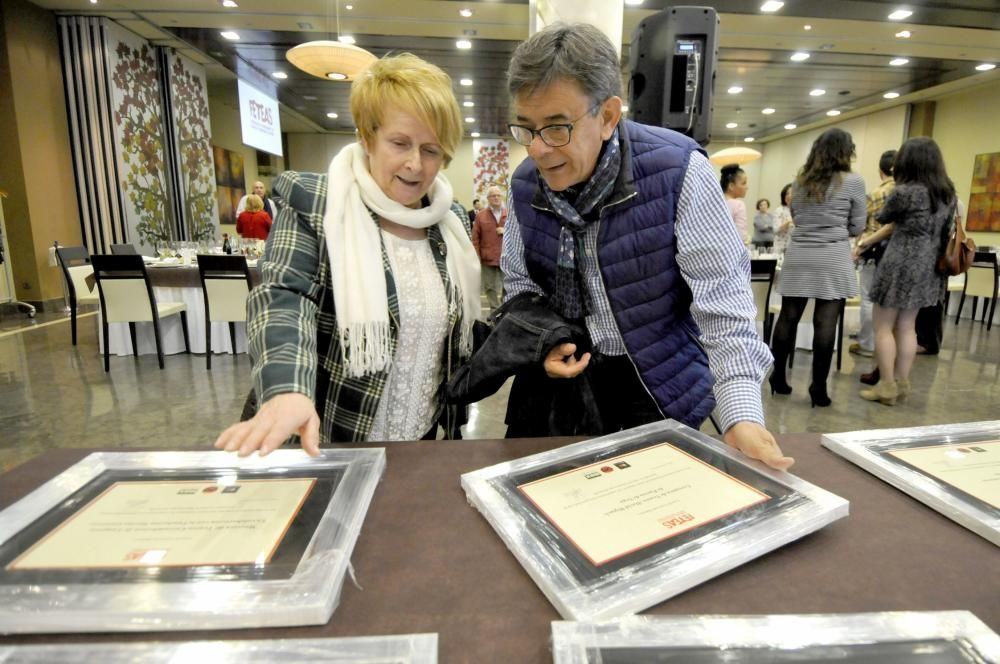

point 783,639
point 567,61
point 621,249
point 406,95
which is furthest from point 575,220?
point 783,639

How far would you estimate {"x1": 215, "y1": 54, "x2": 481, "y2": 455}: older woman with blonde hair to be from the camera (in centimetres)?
102

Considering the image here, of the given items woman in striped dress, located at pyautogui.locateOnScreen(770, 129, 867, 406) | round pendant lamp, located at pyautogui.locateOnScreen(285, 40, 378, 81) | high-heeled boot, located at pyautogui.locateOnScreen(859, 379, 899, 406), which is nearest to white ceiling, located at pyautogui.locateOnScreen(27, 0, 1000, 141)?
round pendant lamp, located at pyautogui.locateOnScreen(285, 40, 378, 81)

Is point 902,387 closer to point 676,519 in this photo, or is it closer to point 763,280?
point 763,280

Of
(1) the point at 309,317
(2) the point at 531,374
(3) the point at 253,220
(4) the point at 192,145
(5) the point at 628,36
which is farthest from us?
(4) the point at 192,145

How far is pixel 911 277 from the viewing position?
10.5 ft

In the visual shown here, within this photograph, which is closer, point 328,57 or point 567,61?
point 567,61

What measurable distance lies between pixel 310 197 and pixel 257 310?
0.27 meters

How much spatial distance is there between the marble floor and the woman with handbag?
41cm

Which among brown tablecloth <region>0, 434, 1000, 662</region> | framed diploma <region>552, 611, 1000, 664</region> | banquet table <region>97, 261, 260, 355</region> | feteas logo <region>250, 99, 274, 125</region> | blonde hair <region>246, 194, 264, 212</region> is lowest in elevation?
banquet table <region>97, 261, 260, 355</region>

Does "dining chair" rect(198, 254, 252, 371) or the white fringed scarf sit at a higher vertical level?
the white fringed scarf

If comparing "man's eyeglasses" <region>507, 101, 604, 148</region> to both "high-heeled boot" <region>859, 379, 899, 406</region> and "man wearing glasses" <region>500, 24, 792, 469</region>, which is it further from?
"high-heeled boot" <region>859, 379, 899, 406</region>

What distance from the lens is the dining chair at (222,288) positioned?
4266 mm

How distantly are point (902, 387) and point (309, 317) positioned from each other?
3955 millimetres

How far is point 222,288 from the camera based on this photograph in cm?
436
